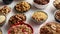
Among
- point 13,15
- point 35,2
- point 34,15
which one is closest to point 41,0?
point 35,2

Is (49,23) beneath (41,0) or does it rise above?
beneath

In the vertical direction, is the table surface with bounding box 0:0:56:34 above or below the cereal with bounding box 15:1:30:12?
below

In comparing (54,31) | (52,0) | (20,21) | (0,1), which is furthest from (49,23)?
(0,1)

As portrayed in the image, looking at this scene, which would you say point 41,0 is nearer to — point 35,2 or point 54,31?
point 35,2

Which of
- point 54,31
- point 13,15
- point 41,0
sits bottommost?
point 54,31

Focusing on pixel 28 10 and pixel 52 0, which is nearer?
pixel 28 10

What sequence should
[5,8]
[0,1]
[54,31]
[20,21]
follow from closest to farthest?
[54,31]
[20,21]
[5,8]
[0,1]

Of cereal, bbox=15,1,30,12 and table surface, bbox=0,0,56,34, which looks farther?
cereal, bbox=15,1,30,12

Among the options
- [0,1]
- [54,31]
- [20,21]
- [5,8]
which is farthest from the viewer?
[0,1]

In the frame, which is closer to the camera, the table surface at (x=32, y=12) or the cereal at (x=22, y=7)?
the table surface at (x=32, y=12)

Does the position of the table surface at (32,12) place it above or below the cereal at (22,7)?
below
